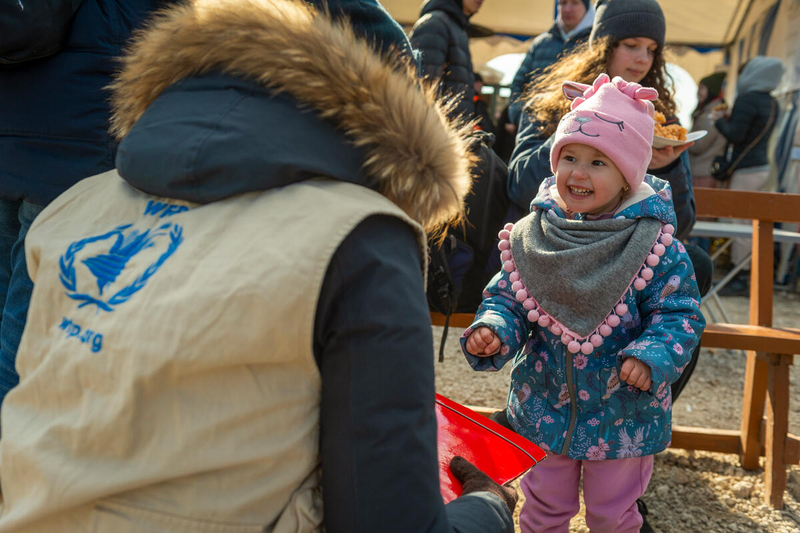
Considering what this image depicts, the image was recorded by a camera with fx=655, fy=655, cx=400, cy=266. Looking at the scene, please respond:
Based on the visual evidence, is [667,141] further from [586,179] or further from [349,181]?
[349,181]

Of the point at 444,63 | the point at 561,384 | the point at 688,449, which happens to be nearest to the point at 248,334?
the point at 561,384

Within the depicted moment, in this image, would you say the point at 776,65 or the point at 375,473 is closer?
the point at 375,473

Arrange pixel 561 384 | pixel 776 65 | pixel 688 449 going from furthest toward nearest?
pixel 776 65, pixel 688 449, pixel 561 384

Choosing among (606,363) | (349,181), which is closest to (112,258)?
(349,181)

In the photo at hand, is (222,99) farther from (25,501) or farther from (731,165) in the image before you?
(731,165)

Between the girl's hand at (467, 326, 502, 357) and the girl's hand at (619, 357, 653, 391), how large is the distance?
1.08ft

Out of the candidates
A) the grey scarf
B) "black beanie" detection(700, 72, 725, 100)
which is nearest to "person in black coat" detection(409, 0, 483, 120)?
the grey scarf

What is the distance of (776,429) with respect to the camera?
9.11 ft

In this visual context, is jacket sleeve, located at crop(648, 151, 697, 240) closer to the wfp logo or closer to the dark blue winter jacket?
the dark blue winter jacket

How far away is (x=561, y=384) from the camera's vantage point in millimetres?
1844

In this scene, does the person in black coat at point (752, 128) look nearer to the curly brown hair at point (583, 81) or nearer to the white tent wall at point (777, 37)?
the white tent wall at point (777, 37)

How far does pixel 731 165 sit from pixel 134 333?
7.39 metres

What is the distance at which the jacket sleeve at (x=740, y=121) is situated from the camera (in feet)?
22.4

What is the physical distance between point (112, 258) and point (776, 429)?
2828 millimetres
